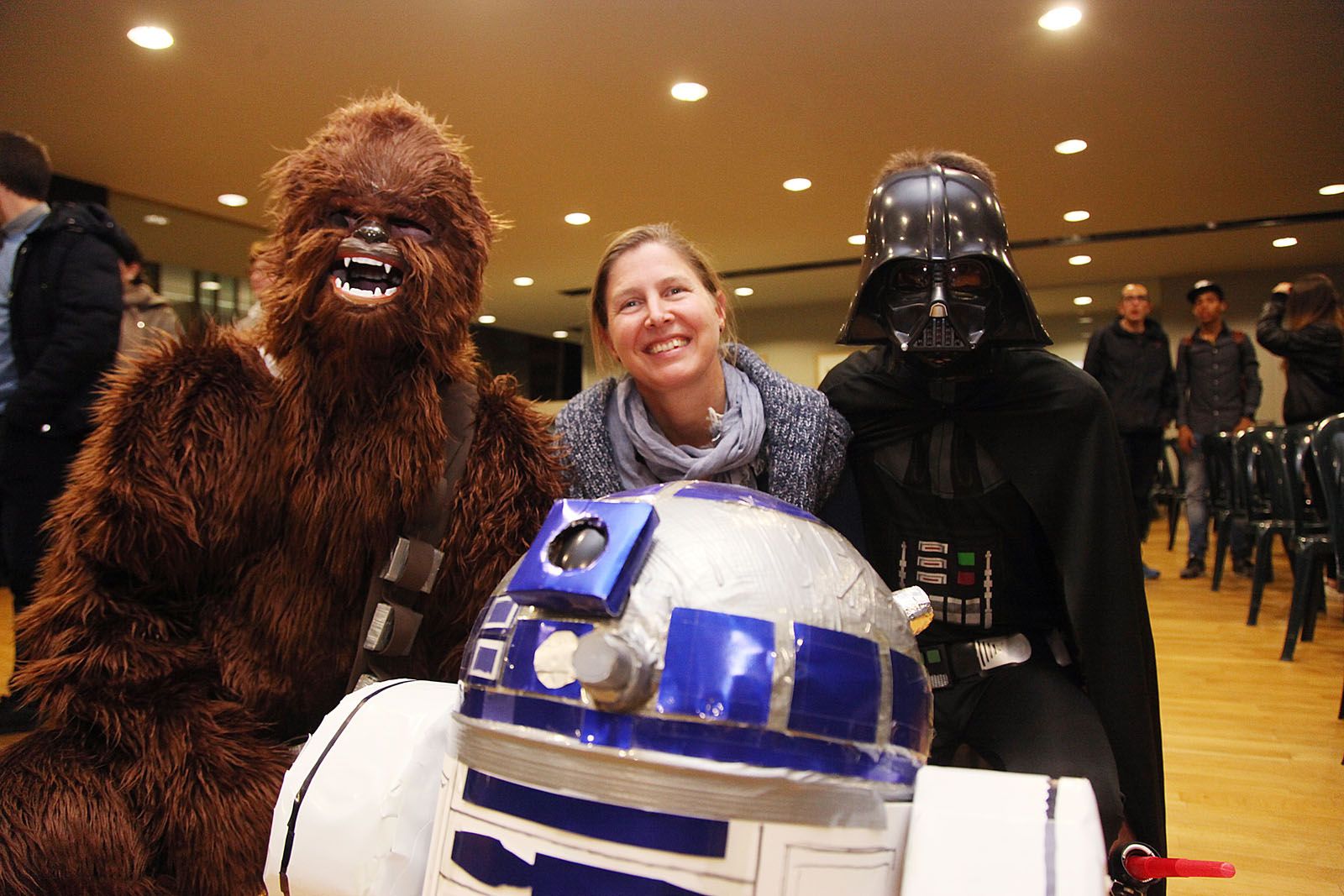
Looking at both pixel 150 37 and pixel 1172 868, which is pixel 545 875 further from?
pixel 150 37

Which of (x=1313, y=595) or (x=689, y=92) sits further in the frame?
(x=689, y=92)

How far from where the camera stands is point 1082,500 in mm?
1293

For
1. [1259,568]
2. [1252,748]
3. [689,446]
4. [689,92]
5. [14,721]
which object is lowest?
[14,721]

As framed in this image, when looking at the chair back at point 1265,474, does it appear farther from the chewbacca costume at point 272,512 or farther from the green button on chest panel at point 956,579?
the chewbacca costume at point 272,512

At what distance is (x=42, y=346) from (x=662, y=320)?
1.78 meters

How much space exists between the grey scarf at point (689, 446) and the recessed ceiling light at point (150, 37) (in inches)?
149

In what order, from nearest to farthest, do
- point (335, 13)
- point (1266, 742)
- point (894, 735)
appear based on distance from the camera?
point (894, 735) < point (1266, 742) < point (335, 13)

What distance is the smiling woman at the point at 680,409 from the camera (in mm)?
1404

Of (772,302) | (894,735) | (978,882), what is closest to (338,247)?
(894,735)

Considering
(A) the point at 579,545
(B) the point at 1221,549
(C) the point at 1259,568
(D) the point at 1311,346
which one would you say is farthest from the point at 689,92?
(A) the point at 579,545

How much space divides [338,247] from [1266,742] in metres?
2.85

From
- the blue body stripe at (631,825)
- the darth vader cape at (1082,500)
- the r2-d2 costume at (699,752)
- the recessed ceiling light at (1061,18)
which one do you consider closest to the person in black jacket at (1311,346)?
the recessed ceiling light at (1061,18)

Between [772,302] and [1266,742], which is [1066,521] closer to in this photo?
[1266,742]

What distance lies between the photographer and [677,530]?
0.74 m
